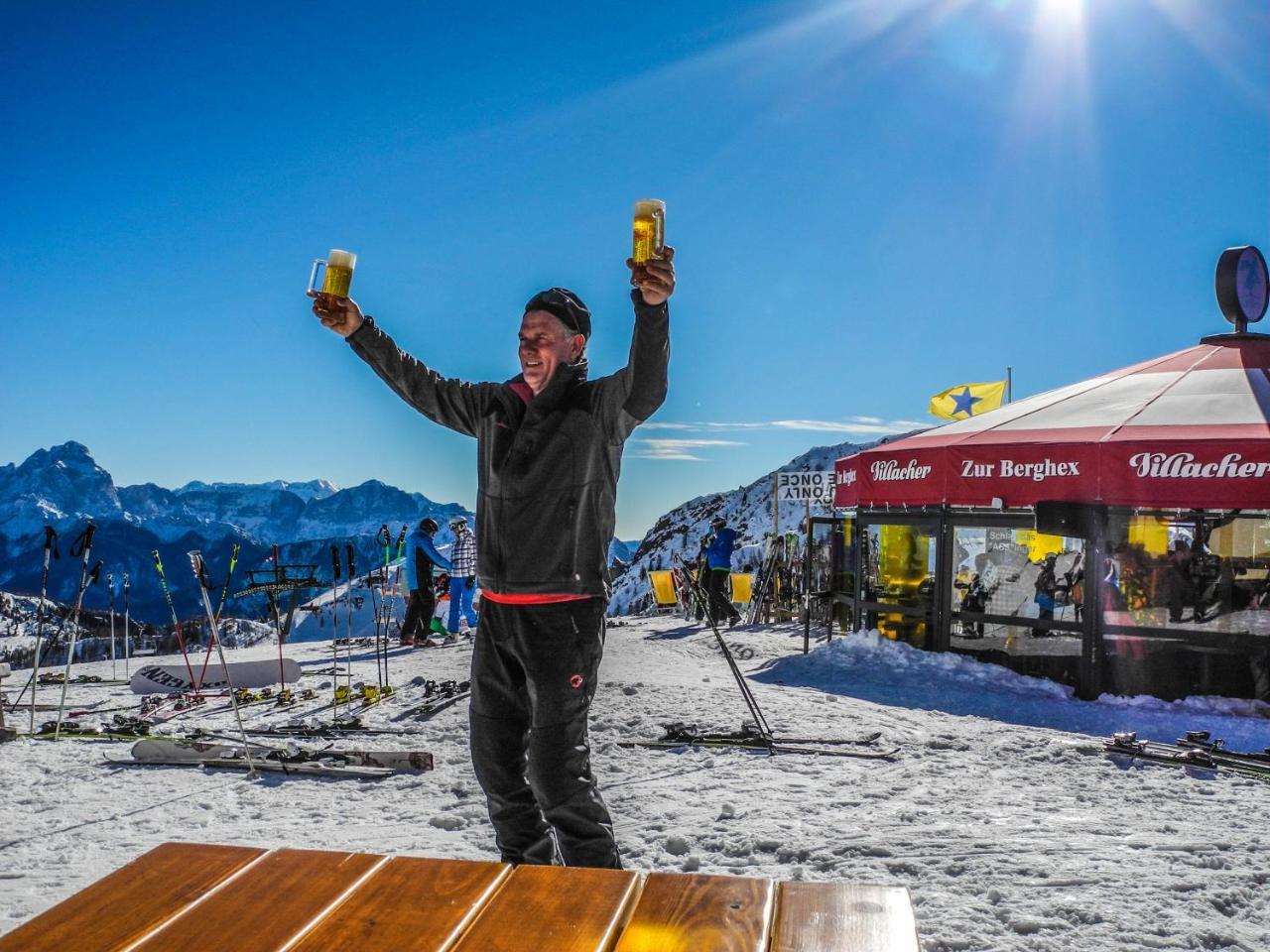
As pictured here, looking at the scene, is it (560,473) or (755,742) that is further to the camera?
(755,742)

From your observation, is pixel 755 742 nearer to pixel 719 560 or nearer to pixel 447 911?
pixel 447 911

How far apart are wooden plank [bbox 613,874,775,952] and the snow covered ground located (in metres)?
1.88

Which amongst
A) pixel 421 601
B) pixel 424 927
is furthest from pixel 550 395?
pixel 421 601

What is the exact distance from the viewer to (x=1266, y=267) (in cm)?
1291

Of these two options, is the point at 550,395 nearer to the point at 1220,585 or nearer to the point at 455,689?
the point at 455,689

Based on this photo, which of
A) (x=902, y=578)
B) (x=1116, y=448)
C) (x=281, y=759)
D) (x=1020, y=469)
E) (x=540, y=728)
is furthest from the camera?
(x=902, y=578)

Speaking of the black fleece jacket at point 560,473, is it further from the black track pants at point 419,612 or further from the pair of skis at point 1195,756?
the black track pants at point 419,612

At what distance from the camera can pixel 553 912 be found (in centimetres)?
167

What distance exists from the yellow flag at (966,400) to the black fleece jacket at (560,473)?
15.1 metres

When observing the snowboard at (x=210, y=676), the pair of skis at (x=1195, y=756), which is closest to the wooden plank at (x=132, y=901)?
the pair of skis at (x=1195, y=756)

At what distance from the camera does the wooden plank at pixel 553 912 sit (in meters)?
1.56

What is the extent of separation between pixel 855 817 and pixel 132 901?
383cm

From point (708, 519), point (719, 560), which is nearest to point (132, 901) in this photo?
point (719, 560)

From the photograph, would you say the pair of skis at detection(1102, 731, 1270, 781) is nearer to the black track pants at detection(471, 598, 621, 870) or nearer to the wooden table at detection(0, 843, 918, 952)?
the black track pants at detection(471, 598, 621, 870)
